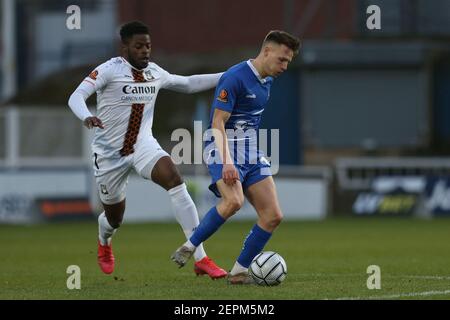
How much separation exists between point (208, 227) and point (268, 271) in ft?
2.19

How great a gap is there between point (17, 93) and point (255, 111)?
1996 centimetres

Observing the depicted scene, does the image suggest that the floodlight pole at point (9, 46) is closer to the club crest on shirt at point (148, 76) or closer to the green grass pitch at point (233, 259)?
the green grass pitch at point (233, 259)

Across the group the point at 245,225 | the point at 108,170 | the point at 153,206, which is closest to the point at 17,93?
the point at 153,206

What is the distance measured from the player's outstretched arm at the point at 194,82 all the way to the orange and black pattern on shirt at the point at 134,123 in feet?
1.17

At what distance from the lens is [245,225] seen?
23844 mm

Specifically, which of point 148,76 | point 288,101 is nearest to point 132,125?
point 148,76

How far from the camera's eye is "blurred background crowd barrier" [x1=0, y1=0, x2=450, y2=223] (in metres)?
25.6

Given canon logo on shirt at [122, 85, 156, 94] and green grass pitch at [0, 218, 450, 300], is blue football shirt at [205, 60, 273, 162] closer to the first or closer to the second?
canon logo on shirt at [122, 85, 156, 94]

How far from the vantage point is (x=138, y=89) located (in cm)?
1188

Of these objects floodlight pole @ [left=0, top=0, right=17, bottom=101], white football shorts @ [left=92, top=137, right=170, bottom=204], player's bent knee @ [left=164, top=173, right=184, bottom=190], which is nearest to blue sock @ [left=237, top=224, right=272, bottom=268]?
player's bent knee @ [left=164, top=173, right=184, bottom=190]

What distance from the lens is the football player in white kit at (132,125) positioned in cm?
1158

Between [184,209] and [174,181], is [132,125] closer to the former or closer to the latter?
[174,181]

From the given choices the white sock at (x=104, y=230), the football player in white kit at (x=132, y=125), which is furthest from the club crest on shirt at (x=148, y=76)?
the white sock at (x=104, y=230)
